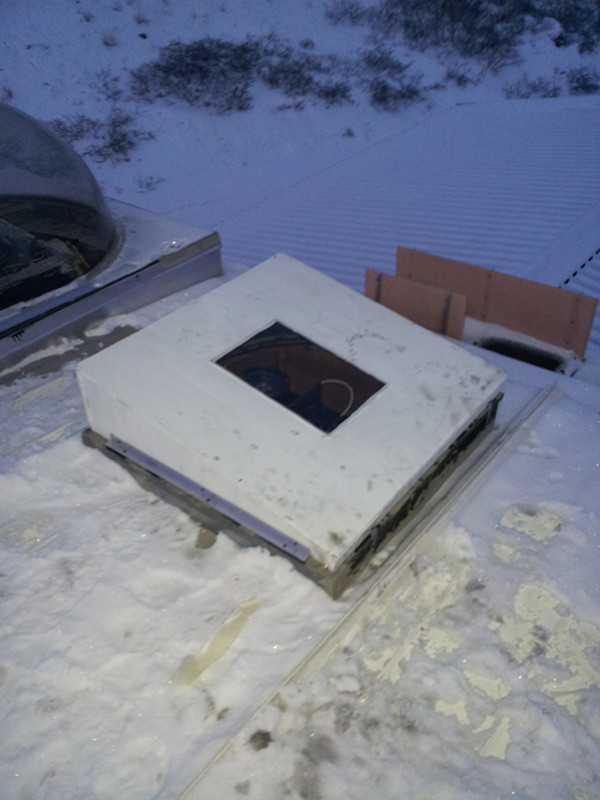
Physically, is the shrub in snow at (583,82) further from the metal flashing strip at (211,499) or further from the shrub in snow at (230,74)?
the metal flashing strip at (211,499)

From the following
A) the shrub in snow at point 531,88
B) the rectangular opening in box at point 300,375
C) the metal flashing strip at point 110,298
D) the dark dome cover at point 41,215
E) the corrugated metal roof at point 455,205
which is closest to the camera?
the rectangular opening in box at point 300,375

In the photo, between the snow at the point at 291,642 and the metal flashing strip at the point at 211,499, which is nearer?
the snow at the point at 291,642

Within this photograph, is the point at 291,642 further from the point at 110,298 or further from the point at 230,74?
the point at 230,74

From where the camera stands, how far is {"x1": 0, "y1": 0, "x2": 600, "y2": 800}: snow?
1924 mm

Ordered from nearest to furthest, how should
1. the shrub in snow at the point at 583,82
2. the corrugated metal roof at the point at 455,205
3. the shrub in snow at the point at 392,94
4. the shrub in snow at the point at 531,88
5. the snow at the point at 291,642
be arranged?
the snow at the point at 291,642, the corrugated metal roof at the point at 455,205, the shrub in snow at the point at 392,94, the shrub in snow at the point at 531,88, the shrub in snow at the point at 583,82

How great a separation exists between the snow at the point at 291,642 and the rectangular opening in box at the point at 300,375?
58 cm

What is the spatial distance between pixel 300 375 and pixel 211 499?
66 centimetres

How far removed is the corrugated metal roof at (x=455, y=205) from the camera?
5.39 m

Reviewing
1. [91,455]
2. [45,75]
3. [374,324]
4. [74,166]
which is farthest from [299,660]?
[45,75]

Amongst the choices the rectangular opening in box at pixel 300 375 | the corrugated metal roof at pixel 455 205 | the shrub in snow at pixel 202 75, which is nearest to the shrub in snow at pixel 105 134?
the shrub in snow at pixel 202 75

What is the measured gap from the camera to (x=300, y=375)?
2.81 m

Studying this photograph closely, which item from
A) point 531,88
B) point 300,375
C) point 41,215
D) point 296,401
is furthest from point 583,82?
point 296,401

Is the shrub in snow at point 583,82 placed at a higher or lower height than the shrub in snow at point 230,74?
lower

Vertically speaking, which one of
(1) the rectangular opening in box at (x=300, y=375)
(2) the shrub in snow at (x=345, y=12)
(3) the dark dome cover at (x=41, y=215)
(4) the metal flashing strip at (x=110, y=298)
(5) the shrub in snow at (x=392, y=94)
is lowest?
(5) the shrub in snow at (x=392, y=94)
